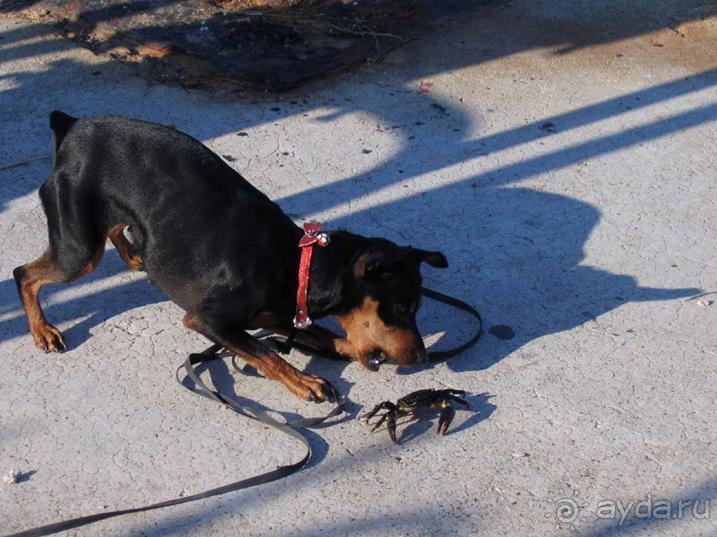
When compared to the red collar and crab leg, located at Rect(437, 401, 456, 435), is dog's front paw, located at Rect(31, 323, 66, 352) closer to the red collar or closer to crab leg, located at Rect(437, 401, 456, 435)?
the red collar

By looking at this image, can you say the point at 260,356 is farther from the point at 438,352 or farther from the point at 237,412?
the point at 438,352

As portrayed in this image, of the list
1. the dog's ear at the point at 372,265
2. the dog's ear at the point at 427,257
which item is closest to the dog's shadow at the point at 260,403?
the dog's ear at the point at 372,265

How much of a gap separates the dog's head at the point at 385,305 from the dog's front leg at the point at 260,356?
0.24 m

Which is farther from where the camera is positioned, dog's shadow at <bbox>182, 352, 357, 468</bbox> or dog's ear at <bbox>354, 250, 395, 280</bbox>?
dog's ear at <bbox>354, 250, 395, 280</bbox>

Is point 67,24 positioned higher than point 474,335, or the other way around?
point 67,24

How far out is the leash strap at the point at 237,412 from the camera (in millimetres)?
3682

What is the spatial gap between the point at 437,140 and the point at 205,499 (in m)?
3.03

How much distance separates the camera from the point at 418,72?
692 cm

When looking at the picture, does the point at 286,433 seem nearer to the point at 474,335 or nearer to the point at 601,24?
the point at 474,335

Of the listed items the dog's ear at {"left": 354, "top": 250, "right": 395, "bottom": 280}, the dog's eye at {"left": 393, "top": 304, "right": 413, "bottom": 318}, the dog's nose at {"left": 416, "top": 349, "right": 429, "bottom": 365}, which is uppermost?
the dog's ear at {"left": 354, "top": 250, "right": 395, "bottom": 280}

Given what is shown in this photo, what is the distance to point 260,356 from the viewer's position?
436cm

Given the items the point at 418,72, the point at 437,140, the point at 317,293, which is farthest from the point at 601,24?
the point at 317,293

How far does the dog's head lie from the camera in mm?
4332
